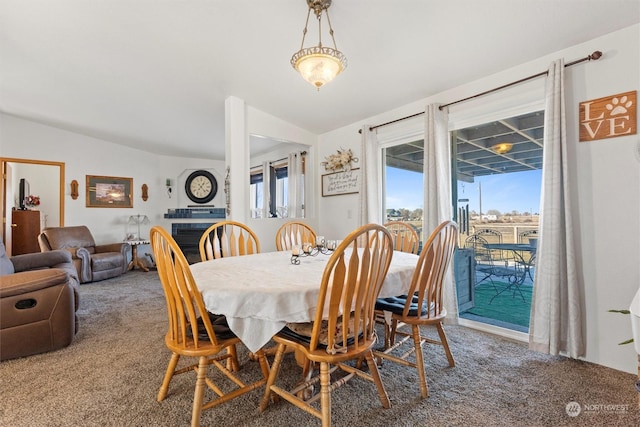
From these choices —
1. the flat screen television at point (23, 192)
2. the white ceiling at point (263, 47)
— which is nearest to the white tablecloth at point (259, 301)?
the white ceiling at point (263, 47)

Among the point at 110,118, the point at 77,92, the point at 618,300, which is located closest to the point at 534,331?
the point at 618,300

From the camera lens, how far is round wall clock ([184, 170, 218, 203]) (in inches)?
260

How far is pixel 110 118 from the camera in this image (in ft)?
14.6

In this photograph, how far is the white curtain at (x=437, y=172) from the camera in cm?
281

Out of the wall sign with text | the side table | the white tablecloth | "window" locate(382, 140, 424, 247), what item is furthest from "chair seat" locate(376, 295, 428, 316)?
the side table

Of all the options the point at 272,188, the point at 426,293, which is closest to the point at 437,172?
the point at 426,293

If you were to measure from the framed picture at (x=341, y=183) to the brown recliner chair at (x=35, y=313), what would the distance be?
9.62 ft

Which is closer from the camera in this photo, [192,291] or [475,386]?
[192,291]

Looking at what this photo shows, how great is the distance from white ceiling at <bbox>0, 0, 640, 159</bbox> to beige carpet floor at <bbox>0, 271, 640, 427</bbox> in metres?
2.31

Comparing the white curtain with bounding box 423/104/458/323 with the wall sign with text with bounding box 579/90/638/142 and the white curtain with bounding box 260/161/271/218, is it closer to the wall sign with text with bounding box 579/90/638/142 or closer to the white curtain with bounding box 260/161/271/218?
the wall sign with text with bounding box 579/90/638/142

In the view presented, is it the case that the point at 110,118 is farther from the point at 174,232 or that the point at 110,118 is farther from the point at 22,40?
the point at 174,232

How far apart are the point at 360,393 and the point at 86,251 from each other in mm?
4890

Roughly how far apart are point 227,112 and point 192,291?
2.72 meters

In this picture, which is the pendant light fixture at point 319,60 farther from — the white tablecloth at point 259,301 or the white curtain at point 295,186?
the white curtain at point 295,186
